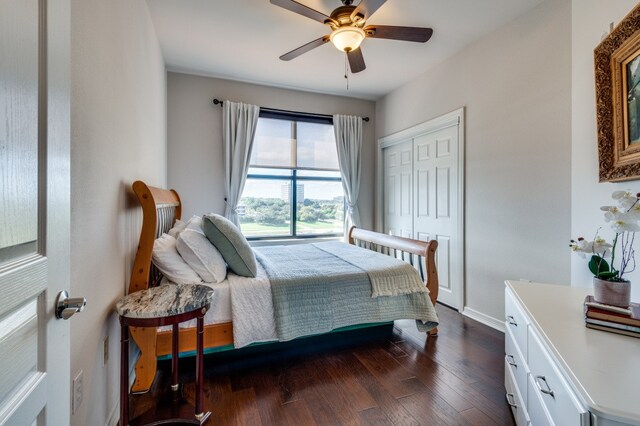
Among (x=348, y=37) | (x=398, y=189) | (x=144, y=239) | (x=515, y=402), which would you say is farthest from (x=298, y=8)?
(x=398, y=189)

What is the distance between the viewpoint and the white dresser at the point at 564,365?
78 cm

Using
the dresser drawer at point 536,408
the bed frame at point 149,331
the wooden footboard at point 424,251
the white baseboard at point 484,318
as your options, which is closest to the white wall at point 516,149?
the white baseboard at point 484,318

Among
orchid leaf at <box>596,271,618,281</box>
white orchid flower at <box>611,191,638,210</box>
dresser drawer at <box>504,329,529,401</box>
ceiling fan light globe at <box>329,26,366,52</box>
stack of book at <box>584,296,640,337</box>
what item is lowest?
dresser drawer at <box>504,329,529,401</box>

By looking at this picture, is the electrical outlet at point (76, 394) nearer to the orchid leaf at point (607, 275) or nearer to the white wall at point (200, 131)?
the orchid leaf at point (607, 275)

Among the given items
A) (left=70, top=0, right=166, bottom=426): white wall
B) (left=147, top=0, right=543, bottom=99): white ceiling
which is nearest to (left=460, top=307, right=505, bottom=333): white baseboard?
(left=147, top=0, right=543, bottom=99): white ceiling

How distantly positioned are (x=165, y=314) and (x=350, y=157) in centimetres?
368

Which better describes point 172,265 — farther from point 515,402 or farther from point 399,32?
point 399,32

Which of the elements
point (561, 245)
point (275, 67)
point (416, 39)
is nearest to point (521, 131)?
point (561, 245)

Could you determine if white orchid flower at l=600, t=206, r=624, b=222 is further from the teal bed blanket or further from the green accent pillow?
the green accent pillow

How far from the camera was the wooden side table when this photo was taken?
1.41m

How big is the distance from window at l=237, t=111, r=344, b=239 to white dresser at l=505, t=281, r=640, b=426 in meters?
3.16

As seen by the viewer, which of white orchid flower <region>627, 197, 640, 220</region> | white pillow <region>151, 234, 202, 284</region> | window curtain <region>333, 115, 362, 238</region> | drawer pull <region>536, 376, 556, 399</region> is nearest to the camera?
drawer pull <region>536, 376, 556, 399</region>

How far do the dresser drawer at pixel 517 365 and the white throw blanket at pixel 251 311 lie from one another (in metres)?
1.40

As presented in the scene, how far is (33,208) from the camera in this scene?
0.62 m
